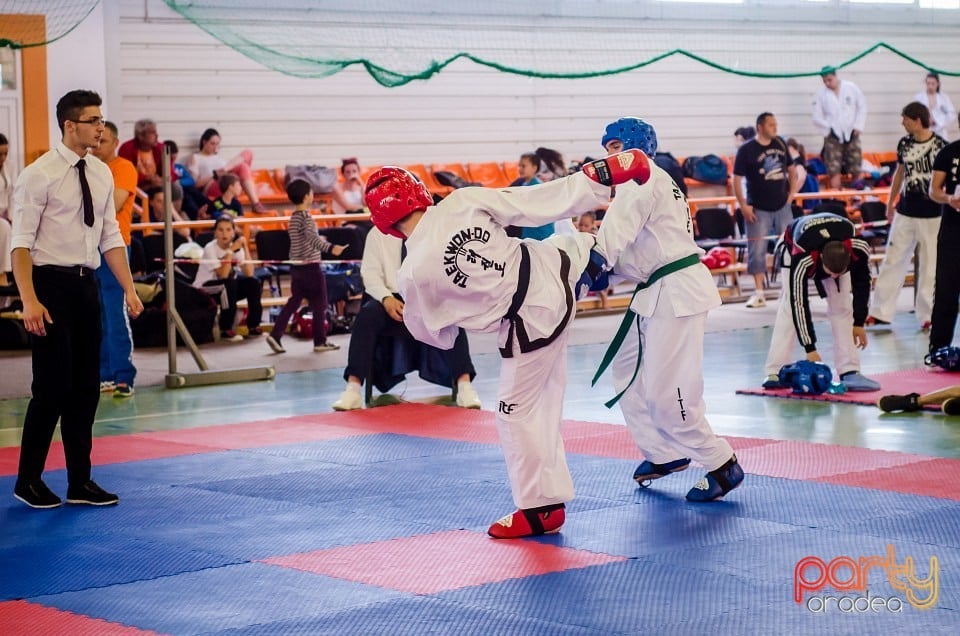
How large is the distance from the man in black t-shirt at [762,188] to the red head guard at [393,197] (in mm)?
9142

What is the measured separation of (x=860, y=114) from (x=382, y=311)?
519 inches

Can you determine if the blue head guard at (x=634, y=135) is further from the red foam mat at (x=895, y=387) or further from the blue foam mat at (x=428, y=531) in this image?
the red foam mat at (x=895, y=387)

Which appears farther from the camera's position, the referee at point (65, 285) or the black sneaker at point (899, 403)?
the black sneaker at point (899, 403)

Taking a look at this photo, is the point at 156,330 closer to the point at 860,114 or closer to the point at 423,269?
the point at 423,269

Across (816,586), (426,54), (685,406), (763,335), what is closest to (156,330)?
(426,54)

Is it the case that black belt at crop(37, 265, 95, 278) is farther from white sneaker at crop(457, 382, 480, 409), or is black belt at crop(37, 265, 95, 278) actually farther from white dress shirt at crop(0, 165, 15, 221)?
white dress shirt at crop(0, 165, 15, 221)

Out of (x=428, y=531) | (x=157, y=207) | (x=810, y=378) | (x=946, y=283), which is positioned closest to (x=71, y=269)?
(x=428, y=531)

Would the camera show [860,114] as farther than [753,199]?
Yes

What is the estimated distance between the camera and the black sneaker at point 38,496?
562cm

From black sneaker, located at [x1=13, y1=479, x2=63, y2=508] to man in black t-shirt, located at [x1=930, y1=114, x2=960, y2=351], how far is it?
6111 mm

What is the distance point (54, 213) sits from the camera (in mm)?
5535

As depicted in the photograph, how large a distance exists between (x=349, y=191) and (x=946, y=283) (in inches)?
320

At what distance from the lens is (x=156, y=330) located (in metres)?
11.9

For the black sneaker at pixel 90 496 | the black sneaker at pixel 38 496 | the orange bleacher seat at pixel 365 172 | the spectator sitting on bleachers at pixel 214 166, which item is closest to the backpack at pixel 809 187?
the orange bleacher seat at pixel 365 172
